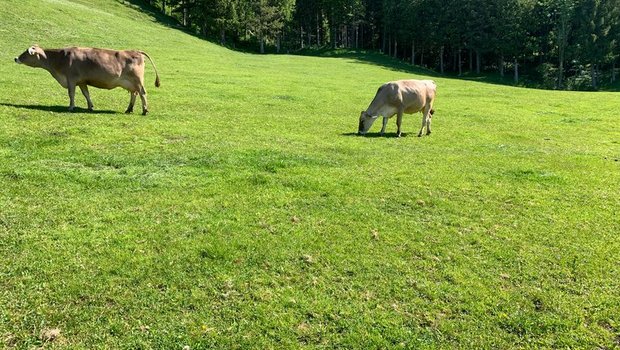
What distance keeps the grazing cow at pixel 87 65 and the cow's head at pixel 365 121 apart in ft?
27.3

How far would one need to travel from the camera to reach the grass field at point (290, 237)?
19.5 ft

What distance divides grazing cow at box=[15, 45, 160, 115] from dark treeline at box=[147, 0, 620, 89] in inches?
2327

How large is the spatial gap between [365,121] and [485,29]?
214ft

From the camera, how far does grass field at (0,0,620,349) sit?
19.5 feet

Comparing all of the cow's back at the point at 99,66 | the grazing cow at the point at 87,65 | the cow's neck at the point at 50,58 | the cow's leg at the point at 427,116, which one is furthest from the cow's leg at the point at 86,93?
the cow's leg at the point at 427,116

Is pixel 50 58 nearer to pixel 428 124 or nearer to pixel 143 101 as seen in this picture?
pixel 143 101

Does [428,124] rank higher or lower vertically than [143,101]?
lower

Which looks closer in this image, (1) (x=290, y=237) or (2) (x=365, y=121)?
(1) (x=290, y=237)

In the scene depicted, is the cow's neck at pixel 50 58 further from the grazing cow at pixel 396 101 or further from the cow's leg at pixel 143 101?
the grazing cow at pixel 396 101

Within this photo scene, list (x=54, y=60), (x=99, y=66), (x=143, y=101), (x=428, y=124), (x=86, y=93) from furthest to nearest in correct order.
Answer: (x=428, y=124) < (x=143, y=101) < (x=86, y=93) < (x=54, y=60) < (x=99, y=66)

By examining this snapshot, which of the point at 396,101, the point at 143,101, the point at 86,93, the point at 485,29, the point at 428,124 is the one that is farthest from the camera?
the point at 485,29


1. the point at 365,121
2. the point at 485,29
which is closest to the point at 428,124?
the point at 365,121

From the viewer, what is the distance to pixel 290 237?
27.0ft

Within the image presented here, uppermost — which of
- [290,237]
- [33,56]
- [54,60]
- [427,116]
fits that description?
[33,56]
